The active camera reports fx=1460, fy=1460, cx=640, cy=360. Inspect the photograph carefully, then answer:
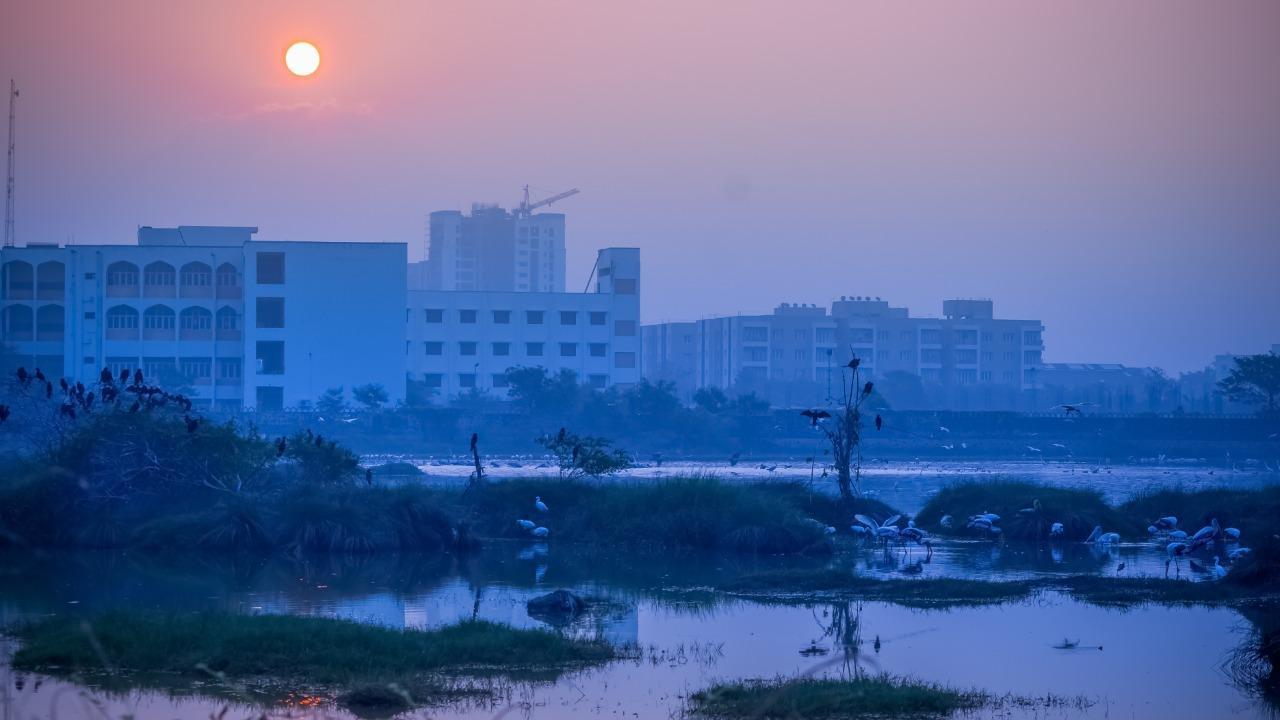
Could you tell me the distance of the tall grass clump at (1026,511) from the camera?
31.1m

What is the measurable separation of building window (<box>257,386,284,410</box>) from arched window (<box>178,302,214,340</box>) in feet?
15.8

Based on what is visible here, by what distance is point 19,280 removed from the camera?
8931 centimetres

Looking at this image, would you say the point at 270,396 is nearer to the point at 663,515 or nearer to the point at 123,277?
the point at 123,277

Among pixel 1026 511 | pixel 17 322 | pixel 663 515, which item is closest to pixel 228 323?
pixel 17 322

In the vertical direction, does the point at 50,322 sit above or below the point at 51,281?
below

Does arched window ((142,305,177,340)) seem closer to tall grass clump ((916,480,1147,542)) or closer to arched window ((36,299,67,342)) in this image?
arched window ((36,299,67,342))

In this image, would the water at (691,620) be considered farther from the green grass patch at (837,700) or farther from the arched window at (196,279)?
the arched window at (196,279)

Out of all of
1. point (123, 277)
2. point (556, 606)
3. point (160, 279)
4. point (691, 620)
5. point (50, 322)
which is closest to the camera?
point (691, 620)

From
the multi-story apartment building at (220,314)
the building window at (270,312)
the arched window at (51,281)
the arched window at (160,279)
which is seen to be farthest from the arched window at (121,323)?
the building window at (270,312)

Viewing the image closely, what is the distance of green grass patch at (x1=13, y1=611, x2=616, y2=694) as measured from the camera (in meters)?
15.3

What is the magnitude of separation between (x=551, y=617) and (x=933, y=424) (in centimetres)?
6823

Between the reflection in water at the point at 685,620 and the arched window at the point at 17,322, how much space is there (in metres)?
68.4

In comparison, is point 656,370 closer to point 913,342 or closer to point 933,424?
point 913,342

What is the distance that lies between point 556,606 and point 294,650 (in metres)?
5.03
